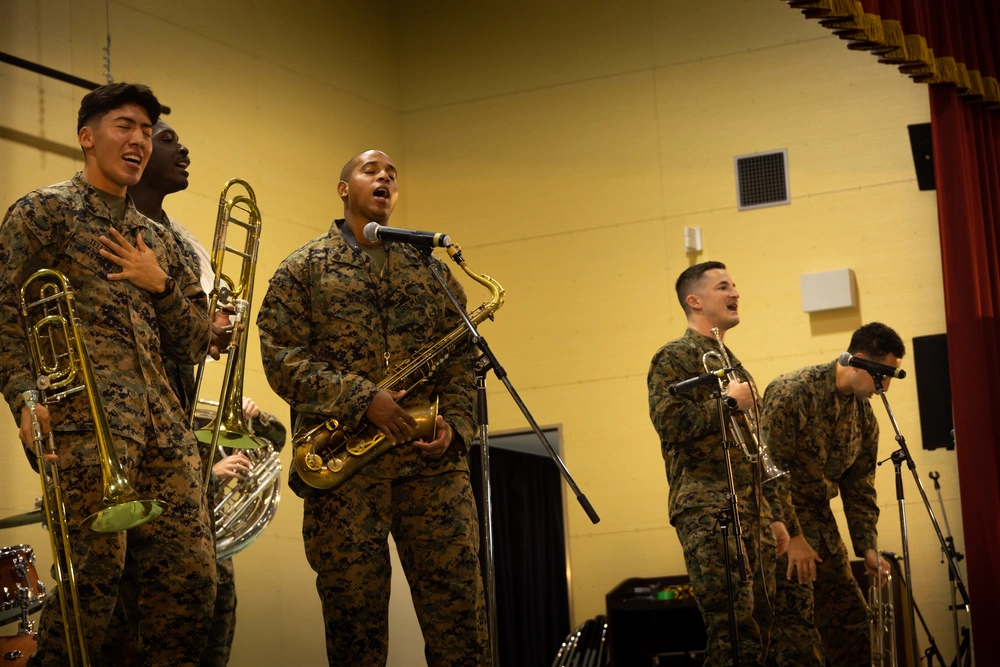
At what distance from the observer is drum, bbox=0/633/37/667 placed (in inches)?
189

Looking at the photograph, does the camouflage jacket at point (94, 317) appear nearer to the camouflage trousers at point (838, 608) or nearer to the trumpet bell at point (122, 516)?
the trumpet bell at point (122, 516)

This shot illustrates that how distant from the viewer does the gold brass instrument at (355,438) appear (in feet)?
13.2

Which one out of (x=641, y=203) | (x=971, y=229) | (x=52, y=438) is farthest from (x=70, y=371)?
(x=641, y=203)

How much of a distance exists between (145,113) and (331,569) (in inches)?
61.7

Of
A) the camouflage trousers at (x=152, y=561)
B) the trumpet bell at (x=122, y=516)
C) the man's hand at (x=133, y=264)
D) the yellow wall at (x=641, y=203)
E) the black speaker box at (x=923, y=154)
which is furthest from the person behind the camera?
the yellow wall at (x=641, y=203)

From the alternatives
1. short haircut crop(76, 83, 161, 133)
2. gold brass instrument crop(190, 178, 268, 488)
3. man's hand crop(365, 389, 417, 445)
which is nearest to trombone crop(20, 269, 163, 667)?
short haircut crop(76, 83, 161, 133)

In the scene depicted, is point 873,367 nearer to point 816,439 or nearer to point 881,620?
point 816,439

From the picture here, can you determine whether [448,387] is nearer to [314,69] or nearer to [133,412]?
[133,412]

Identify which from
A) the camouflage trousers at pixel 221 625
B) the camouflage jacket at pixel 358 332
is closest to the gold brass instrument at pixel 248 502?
the camouflage trousers at pixel 221 625

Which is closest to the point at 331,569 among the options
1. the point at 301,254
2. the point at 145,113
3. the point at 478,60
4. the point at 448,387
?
the point at 448,387

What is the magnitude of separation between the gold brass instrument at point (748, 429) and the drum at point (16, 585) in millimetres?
2944

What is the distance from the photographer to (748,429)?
18.2 feet

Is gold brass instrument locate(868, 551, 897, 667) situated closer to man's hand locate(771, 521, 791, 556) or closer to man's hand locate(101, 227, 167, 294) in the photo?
man's hand locate(771, 521, 791, 556)

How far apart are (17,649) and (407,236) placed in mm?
2407
